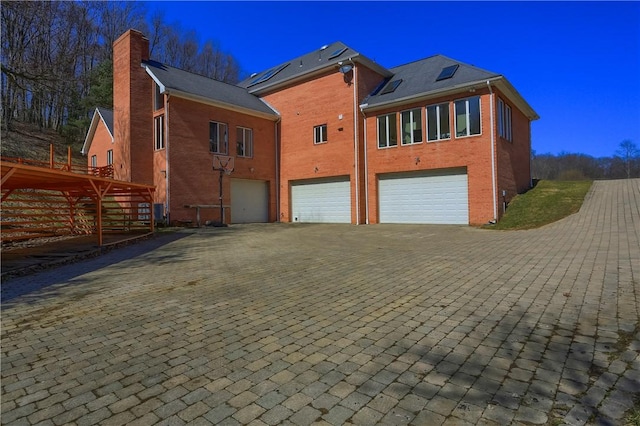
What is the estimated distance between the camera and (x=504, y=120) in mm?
17047

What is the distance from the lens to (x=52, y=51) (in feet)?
86.5

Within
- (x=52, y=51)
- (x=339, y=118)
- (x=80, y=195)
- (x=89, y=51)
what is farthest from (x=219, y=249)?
(x=89, y=51)

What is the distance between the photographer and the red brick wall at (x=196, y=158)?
17.8 m

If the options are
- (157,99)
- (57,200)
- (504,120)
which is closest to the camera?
(57,200)

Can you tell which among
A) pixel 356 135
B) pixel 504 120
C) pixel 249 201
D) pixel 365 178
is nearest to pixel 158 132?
pixel 249 201

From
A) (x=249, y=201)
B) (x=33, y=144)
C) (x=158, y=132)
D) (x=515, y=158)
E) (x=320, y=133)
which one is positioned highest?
(x=33, y=144)

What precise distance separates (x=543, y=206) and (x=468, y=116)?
16.6 ft

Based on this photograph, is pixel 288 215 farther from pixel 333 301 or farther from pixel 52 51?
pixel 52 51

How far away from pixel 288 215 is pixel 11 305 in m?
17.1

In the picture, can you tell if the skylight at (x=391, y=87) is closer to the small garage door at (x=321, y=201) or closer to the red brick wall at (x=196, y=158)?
the small garage door at (x=321, y=201)

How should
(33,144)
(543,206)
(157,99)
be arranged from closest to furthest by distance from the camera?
(543,206) → (157,99) → (33,144)

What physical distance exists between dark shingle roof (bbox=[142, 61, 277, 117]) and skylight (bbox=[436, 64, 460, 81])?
1020 centimetres

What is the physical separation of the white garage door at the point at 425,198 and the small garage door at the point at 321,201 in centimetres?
209

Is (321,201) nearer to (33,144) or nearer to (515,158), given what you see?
(515,158)
